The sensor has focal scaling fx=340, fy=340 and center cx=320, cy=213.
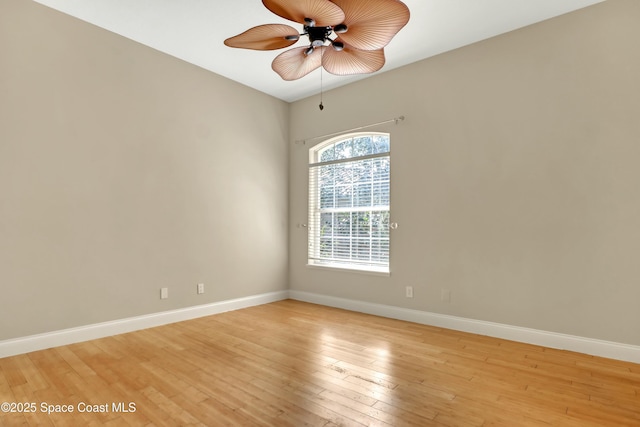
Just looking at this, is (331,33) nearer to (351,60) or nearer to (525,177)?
(351,60)

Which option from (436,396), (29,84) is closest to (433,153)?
(436,396)

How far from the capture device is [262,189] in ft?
16.1

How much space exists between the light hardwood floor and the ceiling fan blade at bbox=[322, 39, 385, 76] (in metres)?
2.39

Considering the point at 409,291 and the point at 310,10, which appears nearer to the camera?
the point at 310,10

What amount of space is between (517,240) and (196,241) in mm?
3475

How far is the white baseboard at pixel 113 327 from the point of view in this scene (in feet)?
9.21

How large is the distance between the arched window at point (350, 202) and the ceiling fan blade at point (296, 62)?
1629 mm

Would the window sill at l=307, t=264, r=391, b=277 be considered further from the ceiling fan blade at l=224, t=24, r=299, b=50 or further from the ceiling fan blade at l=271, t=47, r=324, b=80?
the ceiling fan blade at l=224, t=24, r=299, b=50

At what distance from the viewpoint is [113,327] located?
3340 millimetres

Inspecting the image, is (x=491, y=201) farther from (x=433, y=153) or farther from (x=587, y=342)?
(x=587, y=342)

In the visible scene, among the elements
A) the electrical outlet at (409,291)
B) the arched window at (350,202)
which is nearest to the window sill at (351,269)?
the arched window at (350,202)

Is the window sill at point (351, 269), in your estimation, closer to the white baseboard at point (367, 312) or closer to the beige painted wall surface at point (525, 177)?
the beige painted wall surface at point (525, 177)

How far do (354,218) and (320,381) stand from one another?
2.51 m

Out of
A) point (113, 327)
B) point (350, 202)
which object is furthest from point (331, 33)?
point (113, 327)
